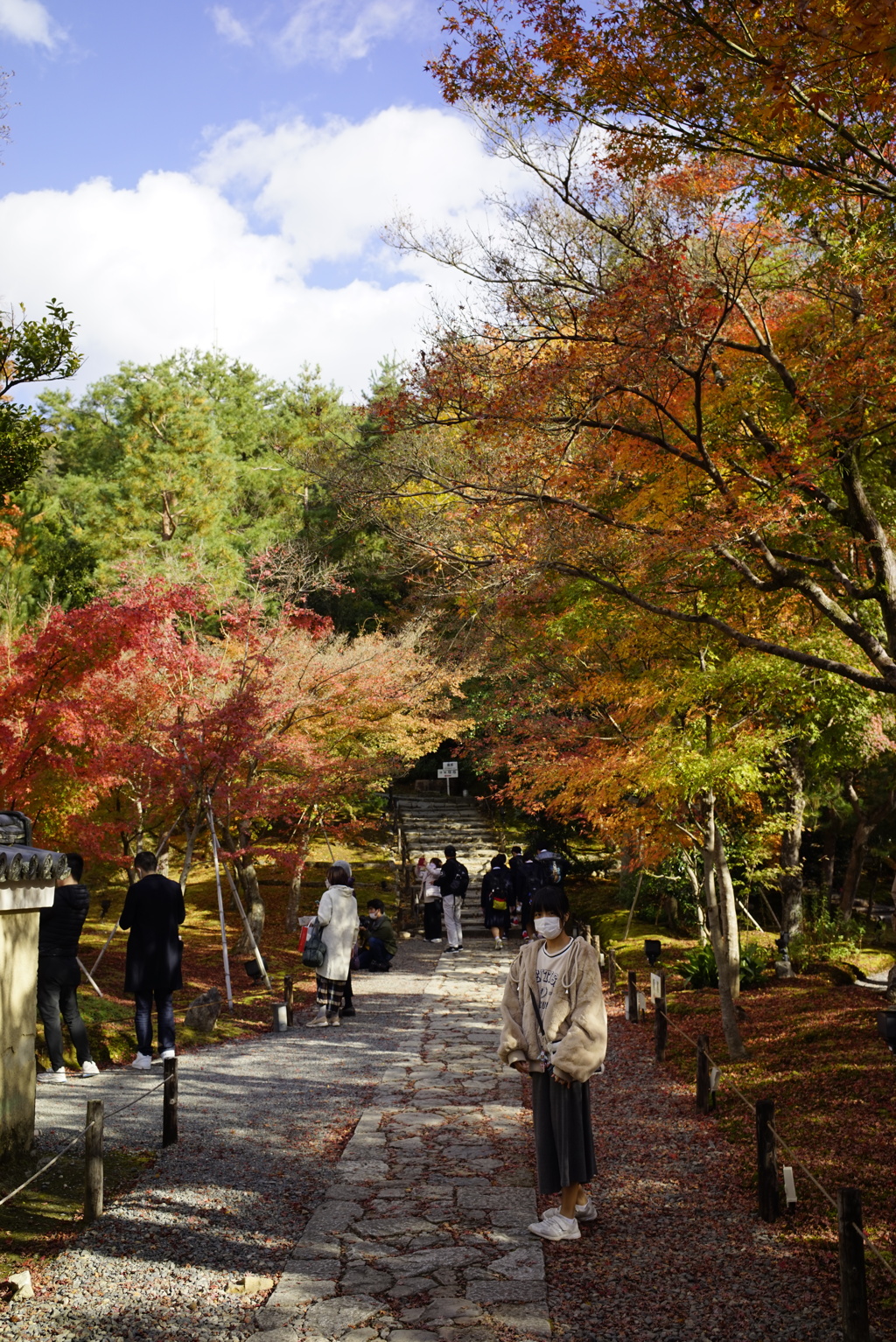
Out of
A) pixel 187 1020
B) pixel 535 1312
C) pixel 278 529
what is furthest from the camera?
pixel 278 529

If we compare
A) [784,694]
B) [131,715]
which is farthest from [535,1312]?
[131,715]

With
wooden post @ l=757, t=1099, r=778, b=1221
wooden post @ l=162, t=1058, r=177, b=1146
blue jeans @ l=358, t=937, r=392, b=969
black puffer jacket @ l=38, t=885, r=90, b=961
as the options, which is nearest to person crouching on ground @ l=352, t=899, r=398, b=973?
blue jeans @ l=358, t=937, r=392, b=969

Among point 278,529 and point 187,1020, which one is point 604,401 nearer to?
point 187,1020

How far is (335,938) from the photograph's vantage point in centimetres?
1018

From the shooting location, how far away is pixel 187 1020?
10242 millimetres

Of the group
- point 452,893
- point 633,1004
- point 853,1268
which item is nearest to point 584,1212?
point 853,1268

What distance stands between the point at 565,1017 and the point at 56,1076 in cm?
508

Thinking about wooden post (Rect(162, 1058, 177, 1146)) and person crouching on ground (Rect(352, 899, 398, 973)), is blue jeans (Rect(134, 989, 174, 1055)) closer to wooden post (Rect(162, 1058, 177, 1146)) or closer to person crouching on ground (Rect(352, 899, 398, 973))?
wooden post (Rect(162, 1058, 177, 1146))

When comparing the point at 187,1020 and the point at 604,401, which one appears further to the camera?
the point at 187,1020

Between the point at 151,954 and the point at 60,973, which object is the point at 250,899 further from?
the point at 60,973

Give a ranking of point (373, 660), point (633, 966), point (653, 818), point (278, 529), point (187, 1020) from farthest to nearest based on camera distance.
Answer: point (278, 529) < point (373, 660) < point (633, 966) < point (653, 818) < point (187, 1020)

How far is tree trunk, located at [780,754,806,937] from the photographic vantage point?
48.2 feet

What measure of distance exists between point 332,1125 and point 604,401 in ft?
18.4

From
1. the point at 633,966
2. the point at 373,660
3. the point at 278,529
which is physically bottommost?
the point at 633,966
